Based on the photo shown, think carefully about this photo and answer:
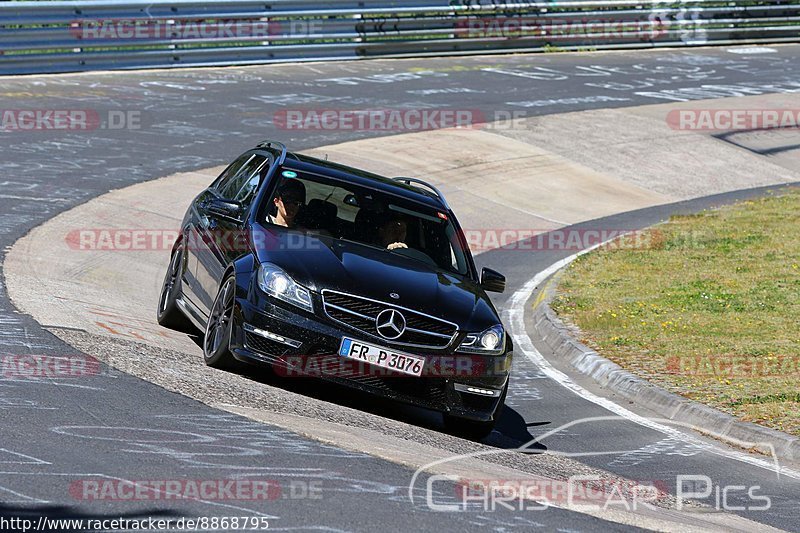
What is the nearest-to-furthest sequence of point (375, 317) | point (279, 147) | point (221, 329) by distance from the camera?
point (375, 317)
point (221, 329)
point (279, 147)

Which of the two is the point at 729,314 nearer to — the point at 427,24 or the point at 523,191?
the point at 523,191

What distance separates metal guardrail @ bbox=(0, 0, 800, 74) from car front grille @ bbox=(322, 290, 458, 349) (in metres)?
17.0

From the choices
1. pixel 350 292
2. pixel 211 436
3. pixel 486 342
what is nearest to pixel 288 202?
pixel 350 292

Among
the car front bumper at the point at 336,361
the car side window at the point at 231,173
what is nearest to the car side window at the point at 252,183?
the car side window at the point at 231,173

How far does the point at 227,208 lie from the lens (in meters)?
9.23

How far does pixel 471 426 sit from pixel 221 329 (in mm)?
1895

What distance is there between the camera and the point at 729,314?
13.1 metres

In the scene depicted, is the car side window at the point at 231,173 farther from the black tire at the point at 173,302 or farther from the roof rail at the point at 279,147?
the black tire at the point at 173,302

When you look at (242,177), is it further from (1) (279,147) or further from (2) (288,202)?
(2) (288,202)

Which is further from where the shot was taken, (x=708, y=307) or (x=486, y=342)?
(x=708, y=307)

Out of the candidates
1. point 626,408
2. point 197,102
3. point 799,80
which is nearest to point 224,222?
point 626,408

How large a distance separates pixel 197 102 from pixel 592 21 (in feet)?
46.4

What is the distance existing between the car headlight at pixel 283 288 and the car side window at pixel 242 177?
6.40ft

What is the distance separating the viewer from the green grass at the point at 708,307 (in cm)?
1047
